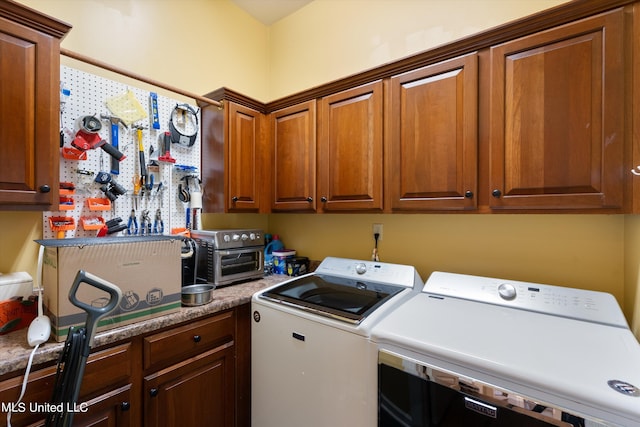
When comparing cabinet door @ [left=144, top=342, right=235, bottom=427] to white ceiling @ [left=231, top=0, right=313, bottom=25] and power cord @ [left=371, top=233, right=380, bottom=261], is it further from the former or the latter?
white ceiling @ [left=231, top=0, right=313, bottom=25]

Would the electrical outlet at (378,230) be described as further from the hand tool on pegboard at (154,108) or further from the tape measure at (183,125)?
the hand tool on pegboard at (154,108)

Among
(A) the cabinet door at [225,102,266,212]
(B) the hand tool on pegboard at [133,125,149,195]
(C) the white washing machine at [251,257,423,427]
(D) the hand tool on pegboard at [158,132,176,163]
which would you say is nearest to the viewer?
(C) the white washing machine at [251,257,423,427]

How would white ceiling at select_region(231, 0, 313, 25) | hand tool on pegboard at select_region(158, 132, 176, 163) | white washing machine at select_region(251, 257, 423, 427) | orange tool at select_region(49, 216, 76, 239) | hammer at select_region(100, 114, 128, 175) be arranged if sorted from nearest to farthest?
white washing machine at select_region(251, 257, 423, 427) → orange tool at select_region(49, 216, 76, 239) → hammer at select_region(100, 114, 128, 175) → hand tool on pegboard at select_region(158, 132, 176, 163) → white ceiling at select_region(231, 0, 313, 25)

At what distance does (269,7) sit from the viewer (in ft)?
8.12

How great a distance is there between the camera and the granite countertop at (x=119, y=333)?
0.97m

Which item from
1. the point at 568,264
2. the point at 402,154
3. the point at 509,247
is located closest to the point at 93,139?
the point at 402,154

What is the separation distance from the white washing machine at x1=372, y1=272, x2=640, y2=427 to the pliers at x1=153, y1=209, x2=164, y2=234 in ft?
4.90

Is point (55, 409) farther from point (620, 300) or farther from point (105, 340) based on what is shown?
point (620, 300)

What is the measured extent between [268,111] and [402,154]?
3.81ft

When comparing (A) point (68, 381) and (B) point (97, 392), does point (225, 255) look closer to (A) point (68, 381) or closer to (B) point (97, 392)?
(B) point (97, 392)

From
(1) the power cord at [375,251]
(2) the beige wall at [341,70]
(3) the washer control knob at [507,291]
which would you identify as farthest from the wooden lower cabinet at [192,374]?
(3) the washer control knob at [507,291]

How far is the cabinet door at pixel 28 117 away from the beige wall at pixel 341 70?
1.23 feet

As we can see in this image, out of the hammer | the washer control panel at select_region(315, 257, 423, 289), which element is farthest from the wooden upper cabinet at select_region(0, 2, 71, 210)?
the washer control panel at select_region(315, 257, 423, 289)

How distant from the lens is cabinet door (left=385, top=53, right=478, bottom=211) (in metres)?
1.38
